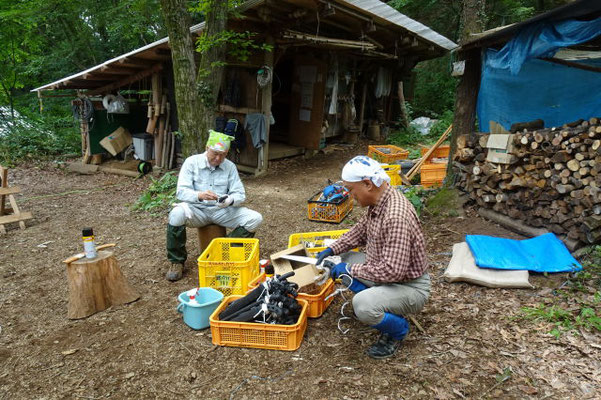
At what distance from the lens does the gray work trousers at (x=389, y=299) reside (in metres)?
2.66

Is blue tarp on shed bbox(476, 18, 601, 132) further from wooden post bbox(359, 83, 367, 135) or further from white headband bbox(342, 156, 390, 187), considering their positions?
wooden post bbox(359, 83, 367, 135)

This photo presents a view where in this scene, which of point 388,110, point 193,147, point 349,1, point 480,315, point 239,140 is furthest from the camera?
point 388,110

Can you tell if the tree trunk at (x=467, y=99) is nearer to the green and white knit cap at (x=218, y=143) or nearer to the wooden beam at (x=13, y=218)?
the green and white knit cap at (x=218, y=143)

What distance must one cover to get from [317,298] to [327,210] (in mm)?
2805

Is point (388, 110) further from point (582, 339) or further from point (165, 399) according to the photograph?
point (165, 399)

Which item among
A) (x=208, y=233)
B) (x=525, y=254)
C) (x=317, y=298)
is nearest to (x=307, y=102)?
(x=208, y=233)

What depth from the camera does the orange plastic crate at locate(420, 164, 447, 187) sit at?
6.98m

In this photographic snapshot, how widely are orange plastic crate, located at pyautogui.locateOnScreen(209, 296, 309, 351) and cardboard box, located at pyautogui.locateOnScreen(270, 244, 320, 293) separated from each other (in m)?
0.35

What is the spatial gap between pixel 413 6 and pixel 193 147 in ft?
45.1

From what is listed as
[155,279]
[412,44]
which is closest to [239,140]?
[155,279]

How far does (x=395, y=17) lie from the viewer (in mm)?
9883

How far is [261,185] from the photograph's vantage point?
8.31 m

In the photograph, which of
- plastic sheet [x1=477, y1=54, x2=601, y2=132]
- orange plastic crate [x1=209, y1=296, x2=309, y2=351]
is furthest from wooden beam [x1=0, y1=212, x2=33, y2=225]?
plastic sheet [x1=477, y1=54, x2=601, y2=132]

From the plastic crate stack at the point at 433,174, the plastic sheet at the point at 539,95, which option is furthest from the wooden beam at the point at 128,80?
the plastic sheet at the point at 539,95
